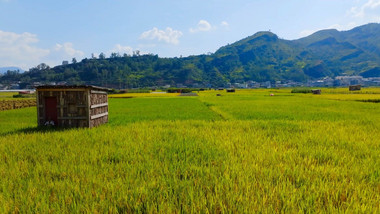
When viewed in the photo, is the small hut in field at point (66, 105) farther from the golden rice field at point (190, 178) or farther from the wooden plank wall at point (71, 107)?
the golden rice field at point (190, 178)

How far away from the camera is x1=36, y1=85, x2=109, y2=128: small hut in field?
38.3ft

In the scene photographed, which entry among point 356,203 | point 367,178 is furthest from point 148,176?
point 367,178

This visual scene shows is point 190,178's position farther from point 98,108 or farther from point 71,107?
point 98,108

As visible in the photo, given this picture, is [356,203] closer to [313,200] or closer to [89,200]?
[313,200]

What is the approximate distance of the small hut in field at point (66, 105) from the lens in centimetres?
1168

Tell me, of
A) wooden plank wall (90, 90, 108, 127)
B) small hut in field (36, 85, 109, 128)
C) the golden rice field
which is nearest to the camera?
the golden rice field

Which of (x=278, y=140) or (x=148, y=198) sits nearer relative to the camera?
(x=148, y=198)

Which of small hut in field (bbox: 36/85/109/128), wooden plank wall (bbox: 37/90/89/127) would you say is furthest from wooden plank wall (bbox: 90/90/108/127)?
wooden plank wall (bbox: 37/90/89/127)

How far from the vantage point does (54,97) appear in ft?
39.4

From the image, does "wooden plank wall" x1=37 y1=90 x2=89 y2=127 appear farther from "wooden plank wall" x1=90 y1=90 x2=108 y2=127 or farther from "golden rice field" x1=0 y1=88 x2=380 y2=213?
"golden rice field" x1=0 y1=88 x2=380 y2=213

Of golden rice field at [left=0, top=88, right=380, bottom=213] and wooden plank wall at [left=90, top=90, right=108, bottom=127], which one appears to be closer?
golden rice field at [left=0, top=88, right=380, bottom=213]

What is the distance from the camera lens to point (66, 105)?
11.7 metres

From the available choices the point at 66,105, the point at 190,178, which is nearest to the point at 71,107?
the point at 66,105

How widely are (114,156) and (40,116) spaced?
888 cm
